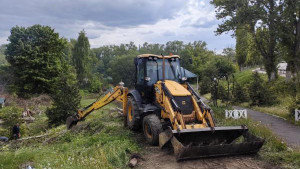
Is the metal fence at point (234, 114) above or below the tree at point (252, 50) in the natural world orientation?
below

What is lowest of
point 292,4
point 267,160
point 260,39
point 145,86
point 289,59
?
point 267,160

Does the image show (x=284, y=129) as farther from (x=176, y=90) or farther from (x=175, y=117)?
(x=175, y=117)

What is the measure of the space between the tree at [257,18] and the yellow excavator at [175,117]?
1651 cm

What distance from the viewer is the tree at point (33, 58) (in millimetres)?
33812

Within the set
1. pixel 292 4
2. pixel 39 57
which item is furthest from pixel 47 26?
pixel 292 4

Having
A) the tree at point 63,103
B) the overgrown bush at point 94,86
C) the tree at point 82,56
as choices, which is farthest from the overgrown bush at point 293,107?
the tree at point 82,56

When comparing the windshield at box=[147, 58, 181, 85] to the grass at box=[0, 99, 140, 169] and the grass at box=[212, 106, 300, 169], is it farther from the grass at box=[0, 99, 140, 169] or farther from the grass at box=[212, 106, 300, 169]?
the grass at box=[212, 106, 300, 169]

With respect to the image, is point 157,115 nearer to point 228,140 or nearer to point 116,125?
point 228,140

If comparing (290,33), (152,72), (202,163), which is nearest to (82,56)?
(290,33)

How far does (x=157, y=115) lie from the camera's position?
8641 mm

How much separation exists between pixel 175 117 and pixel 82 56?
52.0 m

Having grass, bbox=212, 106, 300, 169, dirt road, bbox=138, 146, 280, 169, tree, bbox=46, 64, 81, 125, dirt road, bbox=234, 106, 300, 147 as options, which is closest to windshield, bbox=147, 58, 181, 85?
dirt road, bbox=138, 146, 280, 169

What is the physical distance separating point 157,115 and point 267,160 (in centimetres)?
347

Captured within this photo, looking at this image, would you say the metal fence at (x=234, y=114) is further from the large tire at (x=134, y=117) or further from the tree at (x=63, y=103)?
the tree at (x=63, y=103)
